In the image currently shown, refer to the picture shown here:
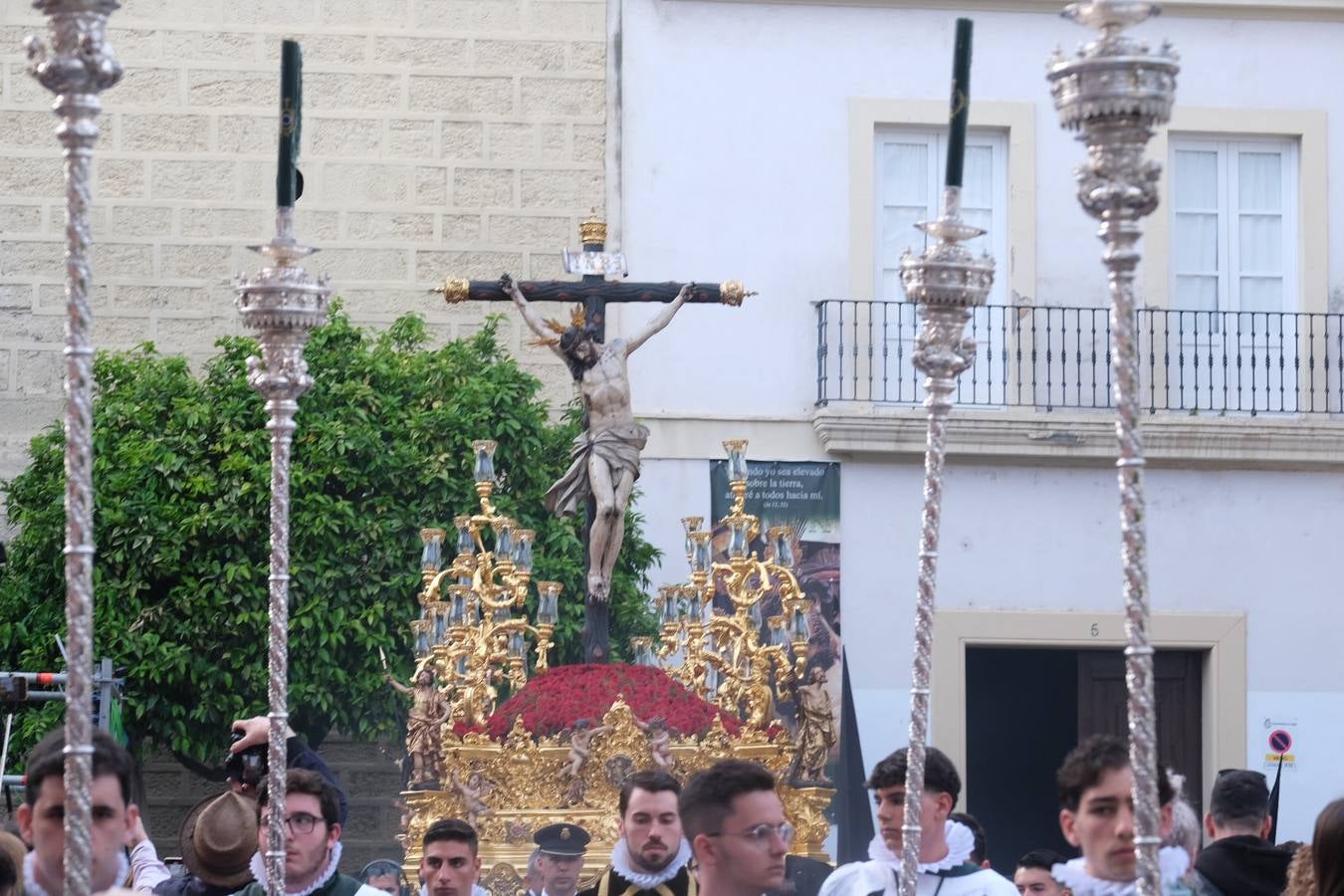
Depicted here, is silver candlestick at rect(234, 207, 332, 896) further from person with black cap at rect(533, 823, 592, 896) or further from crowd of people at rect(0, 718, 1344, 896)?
person with black cap at rect(533, 823, 592, 896)

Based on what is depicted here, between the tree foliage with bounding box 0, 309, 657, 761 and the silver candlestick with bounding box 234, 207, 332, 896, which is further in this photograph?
the tree foliage with bounding box 0, 309, 657, 761

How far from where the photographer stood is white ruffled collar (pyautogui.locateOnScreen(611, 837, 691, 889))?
18.8 feet

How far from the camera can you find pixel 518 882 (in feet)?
28.1

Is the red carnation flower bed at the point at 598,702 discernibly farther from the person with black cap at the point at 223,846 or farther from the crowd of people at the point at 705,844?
the person with black cap at the point at 223,846

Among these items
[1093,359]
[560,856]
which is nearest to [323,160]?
[1093,359]

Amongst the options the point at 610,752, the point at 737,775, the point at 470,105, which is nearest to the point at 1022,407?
the point at 470,105

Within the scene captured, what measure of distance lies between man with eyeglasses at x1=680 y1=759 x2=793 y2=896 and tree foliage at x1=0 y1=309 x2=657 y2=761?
29.2ft

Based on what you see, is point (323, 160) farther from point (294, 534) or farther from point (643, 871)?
point (643, 871)

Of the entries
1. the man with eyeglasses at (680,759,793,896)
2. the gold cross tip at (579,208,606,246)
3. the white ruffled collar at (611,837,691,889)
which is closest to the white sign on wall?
the gold cross tip at (579,208,606,246)

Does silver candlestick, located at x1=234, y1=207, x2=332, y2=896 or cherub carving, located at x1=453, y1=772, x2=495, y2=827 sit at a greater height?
silver candlestick, located at x1=234, y1=207, x2=332, y2=896

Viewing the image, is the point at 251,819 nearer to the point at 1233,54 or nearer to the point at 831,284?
the point at 831,284

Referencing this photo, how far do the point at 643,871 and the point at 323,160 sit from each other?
10474 millimetres

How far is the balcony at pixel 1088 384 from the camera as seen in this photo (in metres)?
15.2

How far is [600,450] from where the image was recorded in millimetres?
9961
